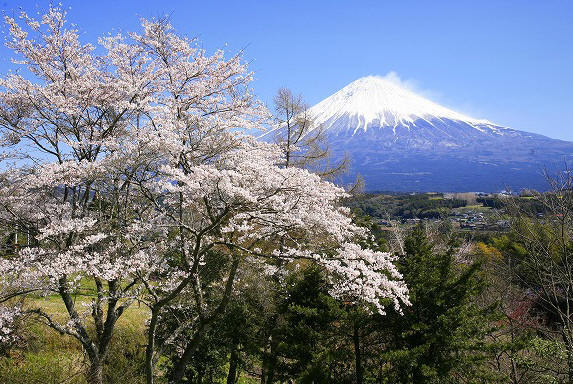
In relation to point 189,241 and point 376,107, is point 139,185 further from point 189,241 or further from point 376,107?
point 376,107

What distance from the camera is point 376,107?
182000 millimetres

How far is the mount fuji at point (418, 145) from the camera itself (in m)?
156

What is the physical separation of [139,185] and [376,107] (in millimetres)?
184674

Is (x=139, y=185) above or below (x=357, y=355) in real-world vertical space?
above

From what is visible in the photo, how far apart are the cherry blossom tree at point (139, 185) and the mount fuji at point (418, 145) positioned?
13543 cm

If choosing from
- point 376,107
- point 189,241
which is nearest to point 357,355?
point 189,241

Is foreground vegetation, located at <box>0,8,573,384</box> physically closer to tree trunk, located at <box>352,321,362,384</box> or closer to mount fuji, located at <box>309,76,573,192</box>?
tree trunk, located at <box>352,321,362,384</box>

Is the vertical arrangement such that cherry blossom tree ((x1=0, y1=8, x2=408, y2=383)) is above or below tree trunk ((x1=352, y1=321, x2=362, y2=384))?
above

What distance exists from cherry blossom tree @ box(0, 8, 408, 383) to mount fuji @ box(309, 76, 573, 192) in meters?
135

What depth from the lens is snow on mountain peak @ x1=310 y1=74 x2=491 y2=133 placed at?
168 meters

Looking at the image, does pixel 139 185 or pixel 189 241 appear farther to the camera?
pixel 189 241

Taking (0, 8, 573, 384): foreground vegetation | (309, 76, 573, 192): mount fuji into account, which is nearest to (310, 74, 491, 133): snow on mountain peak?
(309, 76, 573, 192): mount fuji

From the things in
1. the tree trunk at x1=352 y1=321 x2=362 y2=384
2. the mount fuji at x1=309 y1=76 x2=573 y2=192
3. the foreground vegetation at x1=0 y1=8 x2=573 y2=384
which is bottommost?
the tree trunk at x1=352 y1=321 x2=362 y2=384

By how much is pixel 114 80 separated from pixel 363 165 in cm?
16230
